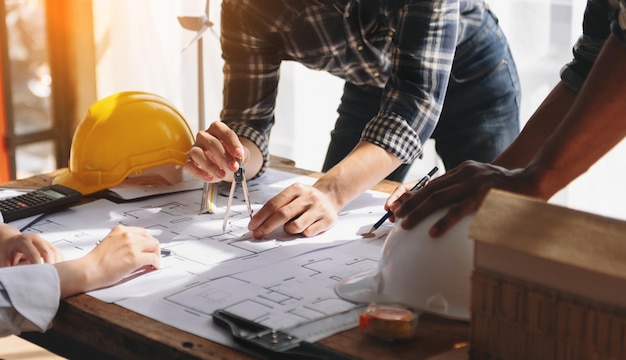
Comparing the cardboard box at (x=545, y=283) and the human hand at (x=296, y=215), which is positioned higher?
the cardboard box at (x=545, y=283)

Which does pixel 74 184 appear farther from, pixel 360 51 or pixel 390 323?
pixel 390 323

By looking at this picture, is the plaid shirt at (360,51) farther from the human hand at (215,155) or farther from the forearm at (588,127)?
the forearm at (588,127)

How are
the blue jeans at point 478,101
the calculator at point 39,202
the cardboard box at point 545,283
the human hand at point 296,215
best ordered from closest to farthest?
the cardboard box at point 545,283 → the human hand at point 296,215 → the calculator at point 39,202 → the blue jeans at point 478,101

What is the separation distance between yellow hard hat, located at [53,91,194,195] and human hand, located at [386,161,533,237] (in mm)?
773

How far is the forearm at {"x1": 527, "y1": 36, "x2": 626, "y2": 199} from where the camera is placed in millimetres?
1113

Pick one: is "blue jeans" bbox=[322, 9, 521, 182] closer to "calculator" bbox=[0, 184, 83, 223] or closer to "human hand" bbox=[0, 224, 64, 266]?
"calculator" bbox=[0, 184, 83, 223]

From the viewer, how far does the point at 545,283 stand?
908 mm

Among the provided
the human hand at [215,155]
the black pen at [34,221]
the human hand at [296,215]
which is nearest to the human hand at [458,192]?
the human hand at [296,215]

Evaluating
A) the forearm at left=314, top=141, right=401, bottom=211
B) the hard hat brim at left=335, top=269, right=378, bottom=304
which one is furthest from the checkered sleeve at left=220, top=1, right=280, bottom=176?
the hard hat brim at left=335, top=269, right=378, bottom=304

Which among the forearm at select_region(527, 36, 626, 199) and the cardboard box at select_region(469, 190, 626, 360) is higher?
the forearm at select_region(527, 36, 626, 199)

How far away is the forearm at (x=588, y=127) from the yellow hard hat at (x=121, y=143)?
902 mm

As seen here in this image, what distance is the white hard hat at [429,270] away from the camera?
3.64 feet

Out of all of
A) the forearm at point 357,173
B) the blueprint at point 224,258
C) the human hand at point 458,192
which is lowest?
the blueprint at point 224,258

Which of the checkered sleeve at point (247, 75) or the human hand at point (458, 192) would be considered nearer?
the human hand at point (458, 192)
